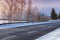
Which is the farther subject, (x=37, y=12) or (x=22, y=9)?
(x=37, y=12)

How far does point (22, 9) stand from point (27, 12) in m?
9.41

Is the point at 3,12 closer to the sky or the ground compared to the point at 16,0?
closer to the ground

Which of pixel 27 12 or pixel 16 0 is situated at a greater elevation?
pixel 16 0

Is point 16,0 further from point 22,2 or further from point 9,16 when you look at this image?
point 9,16

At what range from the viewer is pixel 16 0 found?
5125cm

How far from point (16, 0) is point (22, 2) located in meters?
3.01

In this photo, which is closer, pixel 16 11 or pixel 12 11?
pixel 12 11

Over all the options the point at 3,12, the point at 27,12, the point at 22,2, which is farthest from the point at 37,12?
the point at 3,12

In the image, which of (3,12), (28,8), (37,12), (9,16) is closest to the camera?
(9,16)

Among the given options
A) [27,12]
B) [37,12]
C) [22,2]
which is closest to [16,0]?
[22,2]

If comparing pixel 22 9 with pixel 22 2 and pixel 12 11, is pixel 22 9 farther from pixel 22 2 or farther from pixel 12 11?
pixel 12 11

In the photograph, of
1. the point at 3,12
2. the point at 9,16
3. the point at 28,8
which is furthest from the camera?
the point at 28,8

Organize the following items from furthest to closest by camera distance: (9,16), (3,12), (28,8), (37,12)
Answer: (37,12) < (28,8) < (3,12) < (9,16)

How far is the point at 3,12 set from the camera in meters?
50.9
